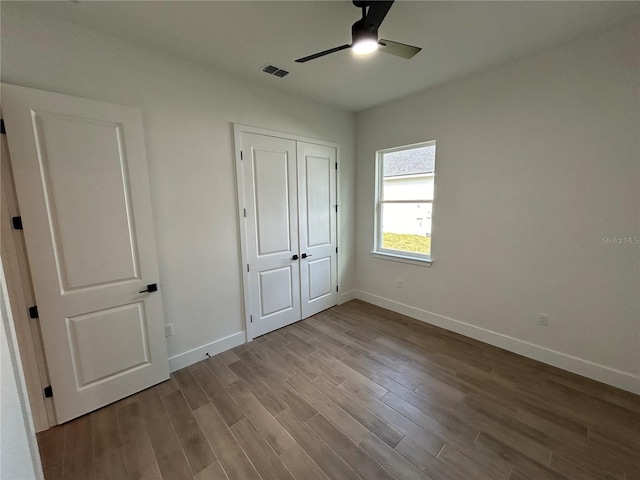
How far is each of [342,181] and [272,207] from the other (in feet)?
4.40

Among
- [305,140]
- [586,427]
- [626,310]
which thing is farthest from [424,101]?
[586,427]

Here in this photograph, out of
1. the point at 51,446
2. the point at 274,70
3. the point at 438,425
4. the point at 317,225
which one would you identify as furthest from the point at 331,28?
the point at 51,446

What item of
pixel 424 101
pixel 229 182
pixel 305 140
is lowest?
pixel 229 182

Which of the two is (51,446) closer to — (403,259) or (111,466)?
(111,466)

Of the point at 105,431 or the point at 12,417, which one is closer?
the point at 12,417

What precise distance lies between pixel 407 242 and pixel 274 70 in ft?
8.75

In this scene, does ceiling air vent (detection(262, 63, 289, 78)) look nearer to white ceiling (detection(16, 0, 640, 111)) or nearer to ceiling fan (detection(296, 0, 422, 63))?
white ceiling (detection(16, 0, 640, 111))

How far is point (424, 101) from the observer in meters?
3.20

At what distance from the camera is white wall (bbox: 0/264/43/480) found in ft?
2.74

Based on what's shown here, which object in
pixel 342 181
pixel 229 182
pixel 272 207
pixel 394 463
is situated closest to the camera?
pixel 394 463

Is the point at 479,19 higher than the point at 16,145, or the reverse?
the point at 479,19

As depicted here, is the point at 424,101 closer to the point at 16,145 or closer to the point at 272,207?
the point at 272,207

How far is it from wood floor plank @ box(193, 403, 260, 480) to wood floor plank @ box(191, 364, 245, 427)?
46 millimetres

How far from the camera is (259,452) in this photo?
1708 mm
